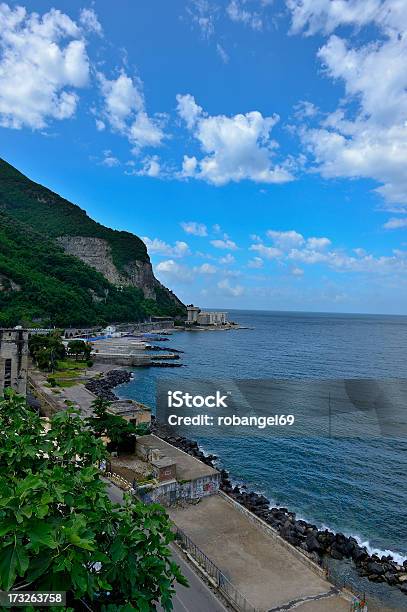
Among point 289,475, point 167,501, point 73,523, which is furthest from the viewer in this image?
point 289,475

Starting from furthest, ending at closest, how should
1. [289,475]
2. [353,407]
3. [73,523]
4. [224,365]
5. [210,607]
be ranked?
1. [224,365]
2. [353,407]
3. [289,475]
4. [210,607]
5. [73,523]

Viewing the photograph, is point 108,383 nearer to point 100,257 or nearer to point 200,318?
point 200,318

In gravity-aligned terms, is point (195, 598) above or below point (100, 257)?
below

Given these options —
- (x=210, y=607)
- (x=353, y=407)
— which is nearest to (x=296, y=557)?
(x=210, y=607)

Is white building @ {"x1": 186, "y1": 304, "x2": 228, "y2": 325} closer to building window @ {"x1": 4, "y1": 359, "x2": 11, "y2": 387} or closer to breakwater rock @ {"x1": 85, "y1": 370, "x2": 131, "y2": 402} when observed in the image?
breakwater rock @ {"x1": 85, "y1": 370, "x2": 131, "y2": 402}

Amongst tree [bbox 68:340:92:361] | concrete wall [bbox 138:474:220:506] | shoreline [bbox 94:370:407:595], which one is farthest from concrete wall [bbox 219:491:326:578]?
tree [bbox 68:340:92:361]

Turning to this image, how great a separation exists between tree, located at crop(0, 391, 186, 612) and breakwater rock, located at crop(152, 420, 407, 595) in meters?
16.7

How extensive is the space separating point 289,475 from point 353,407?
2195 centimetres

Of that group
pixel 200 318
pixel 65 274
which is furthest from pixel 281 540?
pixel 200 318

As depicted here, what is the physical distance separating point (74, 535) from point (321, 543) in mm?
20658

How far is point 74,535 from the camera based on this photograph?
4.15m

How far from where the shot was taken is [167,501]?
20.0 metres

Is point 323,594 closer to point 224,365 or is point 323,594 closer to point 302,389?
point 302,389

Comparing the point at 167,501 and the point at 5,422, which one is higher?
the point at 5,422
